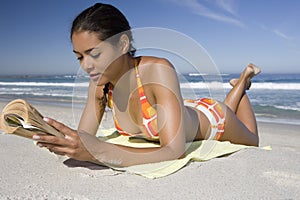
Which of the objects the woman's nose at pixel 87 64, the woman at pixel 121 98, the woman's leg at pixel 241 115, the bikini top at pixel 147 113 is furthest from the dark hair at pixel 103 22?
the woman's leg at pixel 241 115

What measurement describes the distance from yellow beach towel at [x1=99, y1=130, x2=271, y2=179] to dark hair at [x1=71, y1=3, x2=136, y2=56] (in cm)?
90

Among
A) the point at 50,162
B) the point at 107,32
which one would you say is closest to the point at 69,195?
the point at 50,162

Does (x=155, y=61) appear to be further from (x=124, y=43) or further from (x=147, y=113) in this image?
(x=147, y=113)

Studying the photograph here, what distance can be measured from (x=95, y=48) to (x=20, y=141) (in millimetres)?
1577

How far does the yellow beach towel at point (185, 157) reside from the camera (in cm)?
203

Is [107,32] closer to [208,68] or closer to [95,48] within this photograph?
[95,48]

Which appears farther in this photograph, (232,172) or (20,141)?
(20,141)

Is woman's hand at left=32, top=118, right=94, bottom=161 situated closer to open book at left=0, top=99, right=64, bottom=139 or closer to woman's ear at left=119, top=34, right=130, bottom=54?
open book at left=0, top=99, right=64, bottom=139

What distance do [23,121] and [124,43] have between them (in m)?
0.94

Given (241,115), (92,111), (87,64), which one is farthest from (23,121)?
(241,115)

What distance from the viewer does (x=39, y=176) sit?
1992mm

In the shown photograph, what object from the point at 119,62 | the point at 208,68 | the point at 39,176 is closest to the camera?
the point at 39,176

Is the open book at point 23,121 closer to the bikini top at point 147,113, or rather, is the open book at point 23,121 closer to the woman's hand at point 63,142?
the woman's hand at point 63,142

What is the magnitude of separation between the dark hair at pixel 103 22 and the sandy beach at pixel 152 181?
0.93 m
